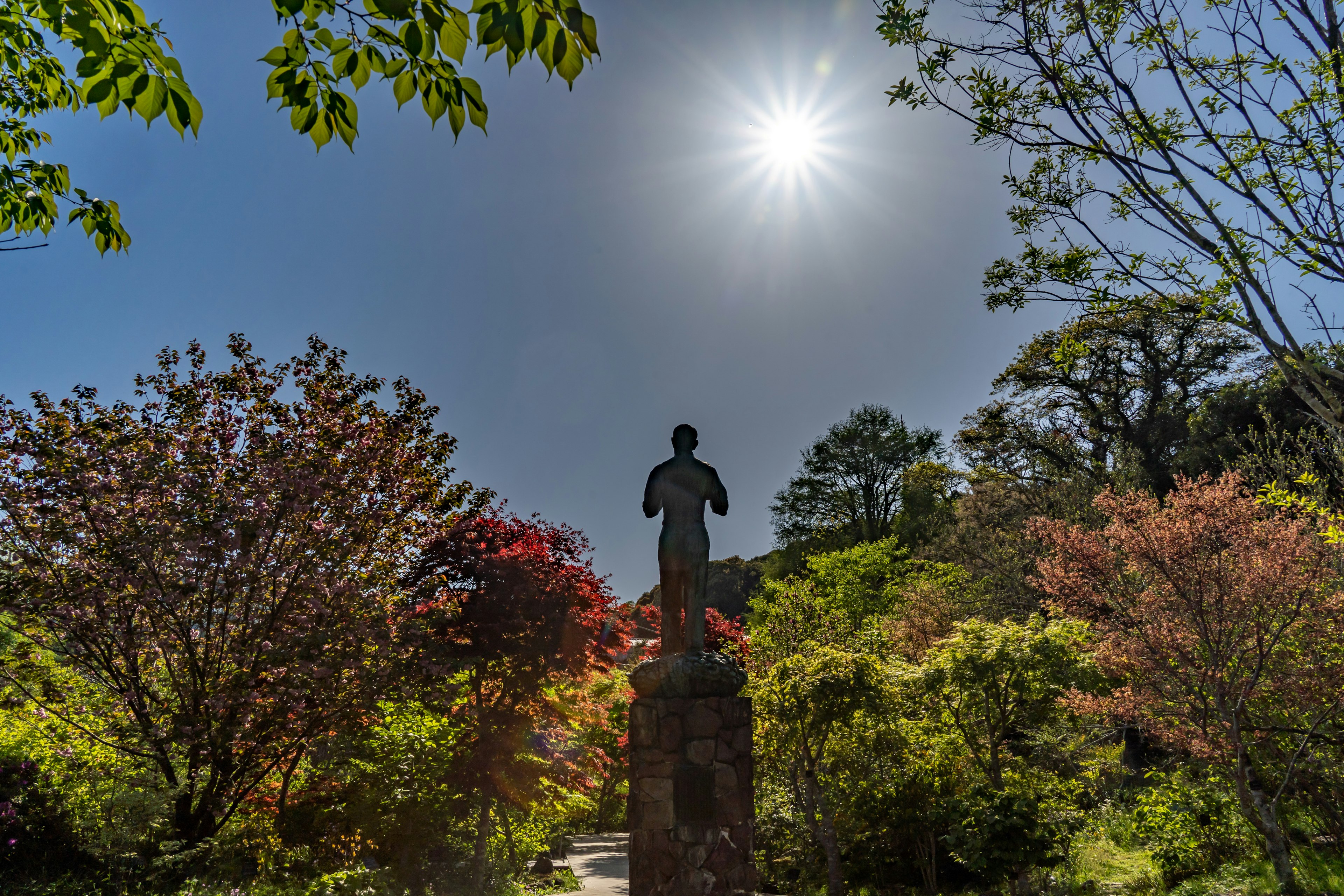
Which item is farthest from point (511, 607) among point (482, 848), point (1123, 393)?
point (1123, 393)

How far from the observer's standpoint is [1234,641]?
7105 millimetres

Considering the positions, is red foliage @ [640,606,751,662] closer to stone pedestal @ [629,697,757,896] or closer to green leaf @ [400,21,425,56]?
stone pedestal @ [629,697,757,896]

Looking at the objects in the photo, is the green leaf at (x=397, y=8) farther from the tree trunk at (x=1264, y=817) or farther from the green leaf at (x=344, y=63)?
the tree trunk at (x=1264, y=817)

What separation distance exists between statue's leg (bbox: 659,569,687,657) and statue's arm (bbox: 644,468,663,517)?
567mm

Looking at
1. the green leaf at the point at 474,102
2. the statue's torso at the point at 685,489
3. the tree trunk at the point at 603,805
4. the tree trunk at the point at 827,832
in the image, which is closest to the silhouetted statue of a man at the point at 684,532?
the statue's torso at the point at 685,489

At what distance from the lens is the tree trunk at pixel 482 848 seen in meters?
8.06

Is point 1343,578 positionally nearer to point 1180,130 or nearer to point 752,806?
point 1180,130

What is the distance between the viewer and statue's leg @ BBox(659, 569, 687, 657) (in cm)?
573

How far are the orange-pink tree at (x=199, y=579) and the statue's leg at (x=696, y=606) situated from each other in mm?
3925

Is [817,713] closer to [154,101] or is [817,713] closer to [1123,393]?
[154,101]

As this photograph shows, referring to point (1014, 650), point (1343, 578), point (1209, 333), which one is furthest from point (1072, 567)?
point (1209, 333)

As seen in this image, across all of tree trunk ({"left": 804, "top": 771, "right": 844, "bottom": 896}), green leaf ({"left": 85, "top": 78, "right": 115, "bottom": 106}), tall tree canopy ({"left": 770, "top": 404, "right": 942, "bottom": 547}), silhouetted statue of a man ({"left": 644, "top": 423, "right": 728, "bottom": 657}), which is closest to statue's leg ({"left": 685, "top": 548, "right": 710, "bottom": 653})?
silhouetted statue of a man ({"left": 644, "top": 423, "right": 728, "bottom": 657})

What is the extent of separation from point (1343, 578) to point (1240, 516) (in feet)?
3.44

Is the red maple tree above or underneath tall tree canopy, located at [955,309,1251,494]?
underneath
